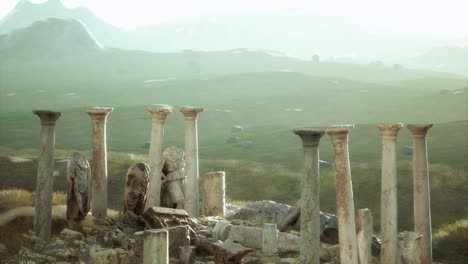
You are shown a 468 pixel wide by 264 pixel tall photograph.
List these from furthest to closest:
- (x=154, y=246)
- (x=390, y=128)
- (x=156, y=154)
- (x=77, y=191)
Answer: (x=156, y=154), (x=77, y=191), (x=390, y=128), (x=154, y=246)

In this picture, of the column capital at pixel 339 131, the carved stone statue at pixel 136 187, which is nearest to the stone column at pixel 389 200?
the column capital at pixel 339 131

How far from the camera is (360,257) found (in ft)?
50.3

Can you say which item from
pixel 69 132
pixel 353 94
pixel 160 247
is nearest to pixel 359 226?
pixel 160 247

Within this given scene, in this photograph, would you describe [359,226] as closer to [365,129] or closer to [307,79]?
[365,129]

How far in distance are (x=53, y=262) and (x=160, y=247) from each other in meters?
4.23

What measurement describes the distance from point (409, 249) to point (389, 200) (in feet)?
4.83

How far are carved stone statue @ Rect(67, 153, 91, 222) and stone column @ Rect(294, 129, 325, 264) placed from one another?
7602 millimetres

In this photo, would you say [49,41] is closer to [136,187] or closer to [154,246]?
[136,187]

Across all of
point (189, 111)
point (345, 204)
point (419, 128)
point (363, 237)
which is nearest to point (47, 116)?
point (189, 111)

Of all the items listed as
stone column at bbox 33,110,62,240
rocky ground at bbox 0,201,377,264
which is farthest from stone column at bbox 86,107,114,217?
stone column at bbox 33,110,62,240

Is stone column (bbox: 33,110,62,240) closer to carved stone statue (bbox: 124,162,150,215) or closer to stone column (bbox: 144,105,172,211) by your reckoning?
carved stone statue (bbox: 124,162,150,215)

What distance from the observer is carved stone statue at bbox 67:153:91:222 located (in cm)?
1889

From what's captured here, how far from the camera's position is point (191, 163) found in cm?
2181

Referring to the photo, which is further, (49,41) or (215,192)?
(49,41)
